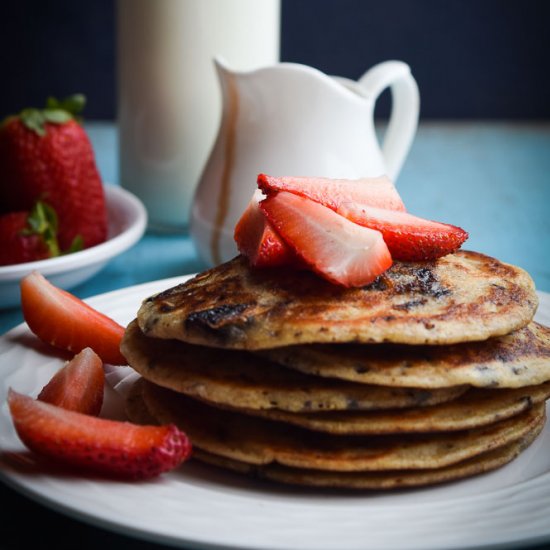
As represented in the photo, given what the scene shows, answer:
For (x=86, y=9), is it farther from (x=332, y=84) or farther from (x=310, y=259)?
(x=310, y=259)

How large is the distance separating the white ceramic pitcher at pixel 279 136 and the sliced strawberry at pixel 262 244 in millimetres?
655

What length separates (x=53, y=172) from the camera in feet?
6.32

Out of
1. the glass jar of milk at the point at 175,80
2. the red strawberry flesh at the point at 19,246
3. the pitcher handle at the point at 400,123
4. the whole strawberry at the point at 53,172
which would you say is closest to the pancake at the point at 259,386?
the red strawberry flesh at the point at 19,246

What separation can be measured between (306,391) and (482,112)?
300cm

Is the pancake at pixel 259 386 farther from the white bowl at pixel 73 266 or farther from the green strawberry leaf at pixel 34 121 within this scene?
the green strawberry leaf at pixel 34 121

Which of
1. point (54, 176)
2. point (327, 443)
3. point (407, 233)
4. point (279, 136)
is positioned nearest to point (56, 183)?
point (54, 176)

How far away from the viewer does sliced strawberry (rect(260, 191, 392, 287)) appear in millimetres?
1018

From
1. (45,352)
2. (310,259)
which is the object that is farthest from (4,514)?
(310,259)

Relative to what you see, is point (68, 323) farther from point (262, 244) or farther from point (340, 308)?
point (340, 308)

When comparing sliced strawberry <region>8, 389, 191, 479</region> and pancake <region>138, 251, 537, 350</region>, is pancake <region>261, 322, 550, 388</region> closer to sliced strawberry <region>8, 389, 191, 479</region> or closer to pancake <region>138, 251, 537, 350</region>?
pancake <region>138, 251, 537, 350</region>

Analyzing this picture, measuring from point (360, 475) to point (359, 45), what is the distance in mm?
2858

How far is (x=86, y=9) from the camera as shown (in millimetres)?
3416

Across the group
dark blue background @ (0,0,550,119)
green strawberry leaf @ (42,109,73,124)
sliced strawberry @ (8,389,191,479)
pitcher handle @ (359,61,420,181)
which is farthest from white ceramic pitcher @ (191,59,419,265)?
dark blue background @ (0,0,550,119)

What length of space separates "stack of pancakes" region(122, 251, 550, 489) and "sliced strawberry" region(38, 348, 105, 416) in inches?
3.1
